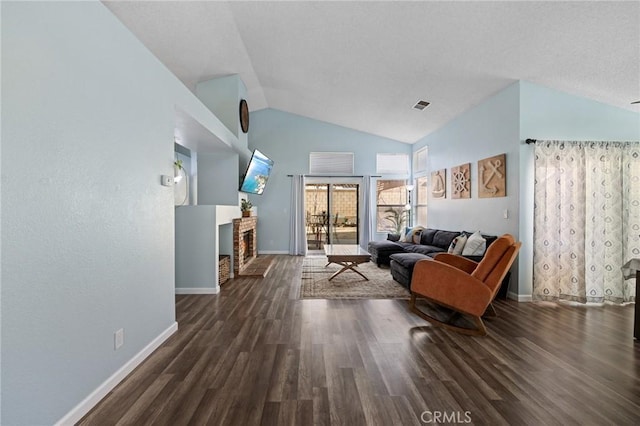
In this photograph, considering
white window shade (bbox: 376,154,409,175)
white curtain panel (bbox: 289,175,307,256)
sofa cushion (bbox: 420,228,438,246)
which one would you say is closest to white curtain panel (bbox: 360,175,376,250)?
white window shade (bbox: 376,154,409,175)

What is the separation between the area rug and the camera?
14.2 ft

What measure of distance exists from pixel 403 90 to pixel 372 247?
128 inches

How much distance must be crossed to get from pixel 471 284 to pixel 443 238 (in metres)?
2.82

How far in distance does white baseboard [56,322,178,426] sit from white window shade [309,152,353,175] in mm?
6011

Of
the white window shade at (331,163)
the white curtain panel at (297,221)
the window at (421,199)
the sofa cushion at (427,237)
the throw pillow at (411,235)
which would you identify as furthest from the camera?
the white window shade at (331,163)

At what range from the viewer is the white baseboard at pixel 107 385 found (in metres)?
1.75

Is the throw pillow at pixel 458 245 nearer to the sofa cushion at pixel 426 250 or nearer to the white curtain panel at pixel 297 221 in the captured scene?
the sofa cushion at pixel 426 250

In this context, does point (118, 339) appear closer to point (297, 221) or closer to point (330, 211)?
point (297, 221)

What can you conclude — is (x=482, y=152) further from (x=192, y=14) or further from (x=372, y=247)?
(x=192, y=14)

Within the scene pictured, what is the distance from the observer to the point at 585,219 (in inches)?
155

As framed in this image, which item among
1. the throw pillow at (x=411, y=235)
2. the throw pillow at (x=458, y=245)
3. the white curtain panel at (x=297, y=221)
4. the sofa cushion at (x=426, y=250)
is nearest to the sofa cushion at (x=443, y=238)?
the sofa cushion at (x=426, y=250)

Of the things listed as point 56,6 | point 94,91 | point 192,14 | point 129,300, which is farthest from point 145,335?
→ point 192,14

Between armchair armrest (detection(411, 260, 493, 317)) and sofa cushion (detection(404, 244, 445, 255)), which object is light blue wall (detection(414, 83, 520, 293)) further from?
armchair armrest (detection(411, 260, 493, 317))

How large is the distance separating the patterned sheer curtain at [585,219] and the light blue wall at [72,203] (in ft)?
14.9
